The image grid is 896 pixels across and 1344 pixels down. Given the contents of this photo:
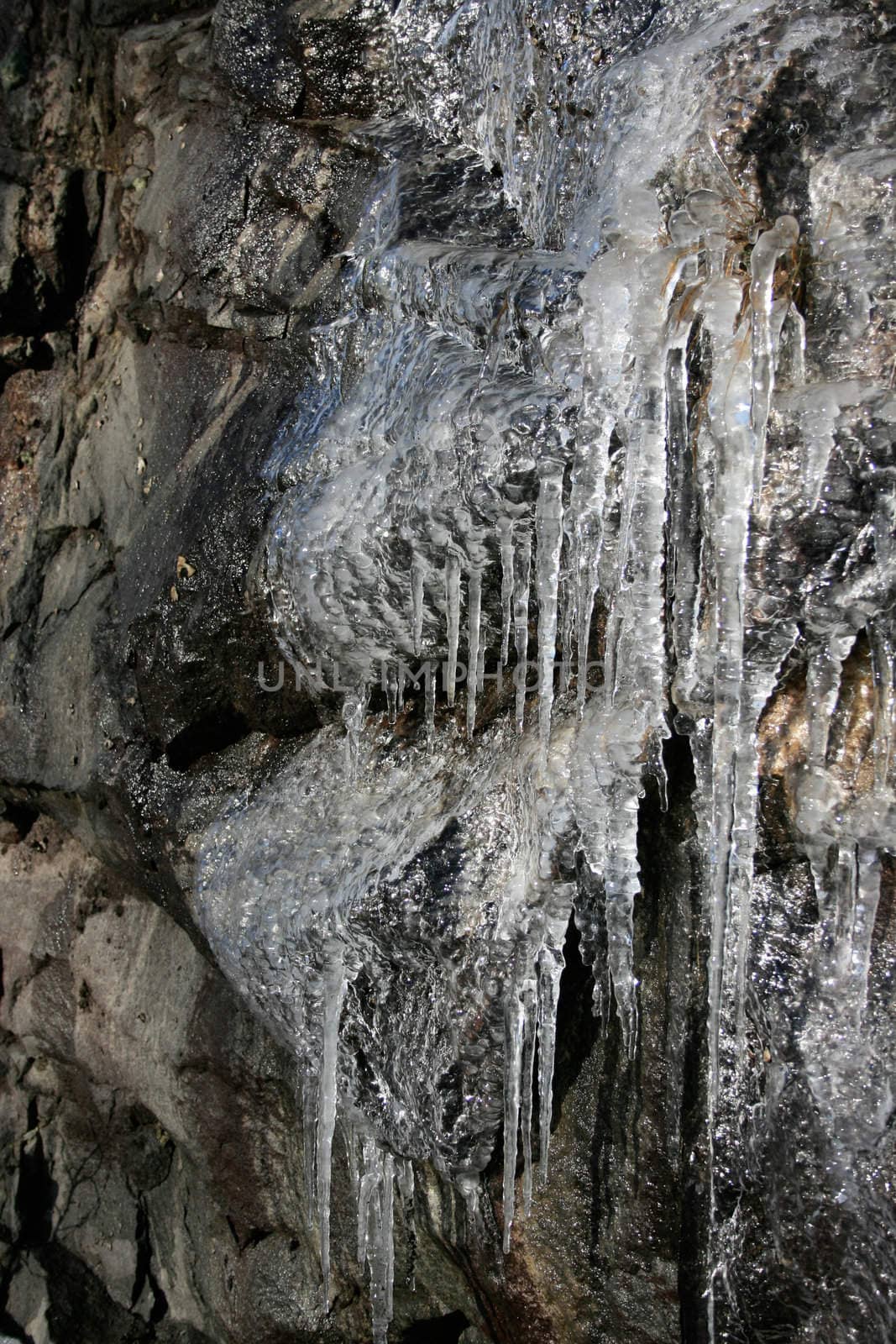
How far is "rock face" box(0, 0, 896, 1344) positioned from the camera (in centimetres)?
179

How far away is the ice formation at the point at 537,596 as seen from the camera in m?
1.75

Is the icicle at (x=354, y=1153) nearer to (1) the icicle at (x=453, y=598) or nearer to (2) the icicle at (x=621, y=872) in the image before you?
(2) the icicle at (x=621, y=872)

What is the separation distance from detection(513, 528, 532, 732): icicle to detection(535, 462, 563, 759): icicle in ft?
0.23

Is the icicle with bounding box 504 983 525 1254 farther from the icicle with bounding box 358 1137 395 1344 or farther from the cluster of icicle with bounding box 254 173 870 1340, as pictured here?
the icicle with bounding box 358 1137 395 1344

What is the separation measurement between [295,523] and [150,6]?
6.44 feet

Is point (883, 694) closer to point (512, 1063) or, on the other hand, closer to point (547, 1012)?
point (547, 1012)

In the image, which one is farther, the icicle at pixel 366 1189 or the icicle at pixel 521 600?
the icicle at pixel 366 1189

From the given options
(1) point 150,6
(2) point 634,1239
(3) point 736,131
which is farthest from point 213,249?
(2) point 634,1239

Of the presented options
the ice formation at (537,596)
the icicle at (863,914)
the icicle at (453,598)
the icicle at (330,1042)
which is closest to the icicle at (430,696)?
the ice formation at (537,596)

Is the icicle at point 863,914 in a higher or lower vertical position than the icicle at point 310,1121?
higher

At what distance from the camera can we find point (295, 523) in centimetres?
256

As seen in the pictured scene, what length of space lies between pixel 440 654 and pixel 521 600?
0.45 m

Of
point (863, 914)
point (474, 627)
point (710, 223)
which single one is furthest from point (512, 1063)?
point (710, 223)

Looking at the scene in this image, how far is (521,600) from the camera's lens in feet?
6.59
